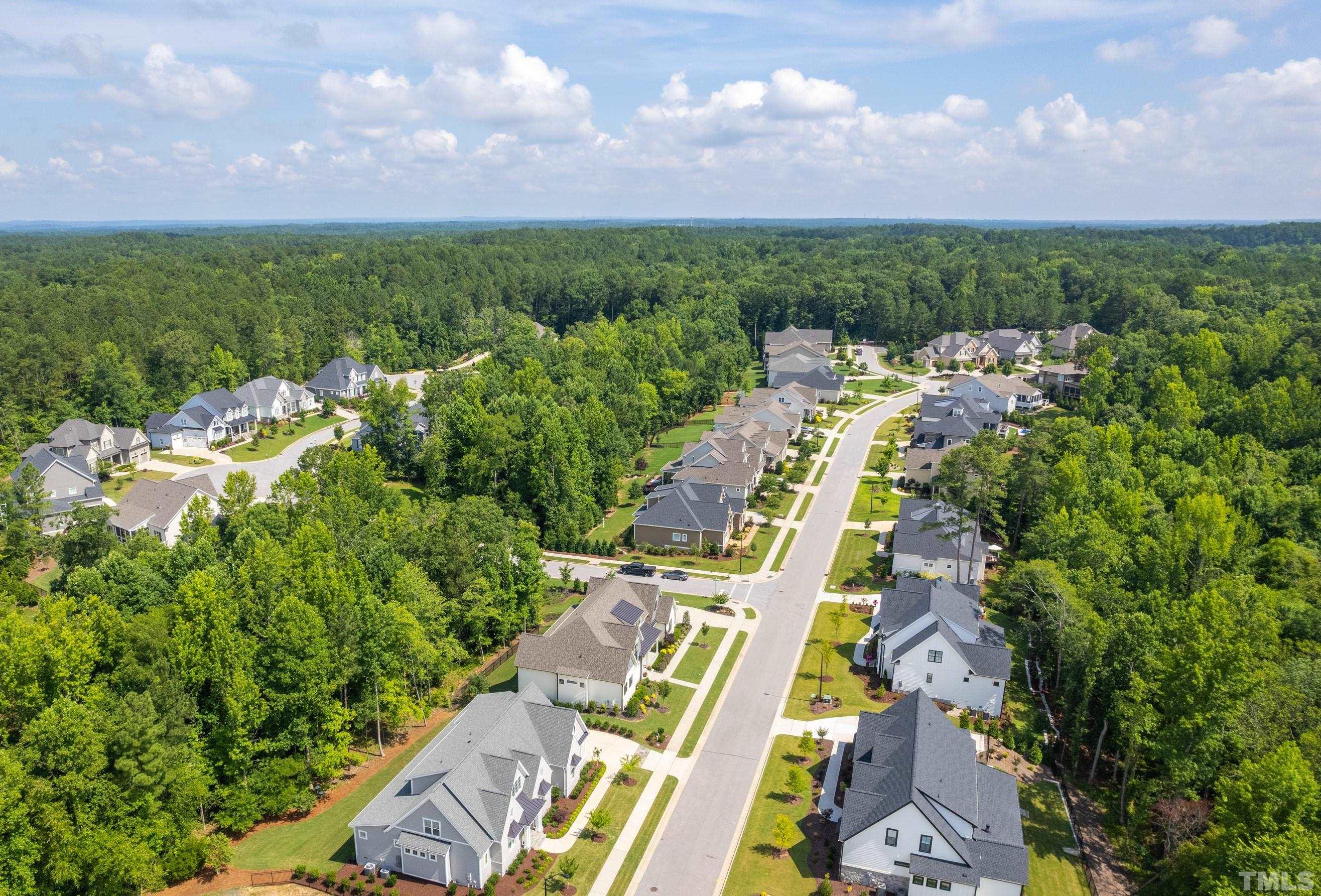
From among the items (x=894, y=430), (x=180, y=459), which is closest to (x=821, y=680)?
(x=894, y=430)

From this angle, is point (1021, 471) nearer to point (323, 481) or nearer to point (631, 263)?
point (323, 481)

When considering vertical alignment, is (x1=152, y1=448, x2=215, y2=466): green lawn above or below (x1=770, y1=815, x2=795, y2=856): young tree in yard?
above

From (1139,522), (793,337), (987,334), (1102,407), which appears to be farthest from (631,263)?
(1139,522)

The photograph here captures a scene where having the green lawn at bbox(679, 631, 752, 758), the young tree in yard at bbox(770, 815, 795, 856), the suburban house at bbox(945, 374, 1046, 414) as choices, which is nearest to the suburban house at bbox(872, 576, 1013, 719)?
the green lawn at bbox(679, 631, 752, 758)

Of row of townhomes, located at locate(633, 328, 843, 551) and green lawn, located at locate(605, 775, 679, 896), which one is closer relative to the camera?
green lawn, located at locate(605, 775, 679, 896)

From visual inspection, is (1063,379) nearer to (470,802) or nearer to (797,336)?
(797,336)

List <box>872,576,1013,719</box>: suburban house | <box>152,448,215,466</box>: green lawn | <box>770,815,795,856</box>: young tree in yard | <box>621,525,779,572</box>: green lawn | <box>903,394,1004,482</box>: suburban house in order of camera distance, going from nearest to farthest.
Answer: <box>770,815,795,856</box>: young tree in yard, <box>872,576,1013,719</box>: suburban house, <box>621,525,779,572</box>: green lawn, <box>903,394,1004,482</box>: suburban house, <box>152,448,215,466</box>: green lawn

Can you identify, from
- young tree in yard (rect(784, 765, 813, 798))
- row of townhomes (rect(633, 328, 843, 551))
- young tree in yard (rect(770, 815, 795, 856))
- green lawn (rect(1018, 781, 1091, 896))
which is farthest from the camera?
row of townhomes (rect(633, 328, 843, 551))

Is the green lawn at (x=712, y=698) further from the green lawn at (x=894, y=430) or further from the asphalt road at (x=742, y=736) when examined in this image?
the green lawn at (x=894, y=430)

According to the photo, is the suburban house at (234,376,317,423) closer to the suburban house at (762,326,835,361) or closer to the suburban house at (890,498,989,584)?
the suburban house at (762,326,835,361)
